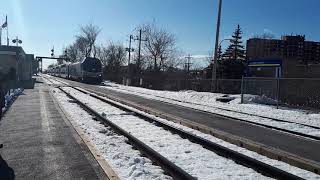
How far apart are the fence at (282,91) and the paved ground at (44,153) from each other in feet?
45.6

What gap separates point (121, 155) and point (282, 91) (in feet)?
58.5

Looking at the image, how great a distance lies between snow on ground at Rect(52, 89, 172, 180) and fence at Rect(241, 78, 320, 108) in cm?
1321

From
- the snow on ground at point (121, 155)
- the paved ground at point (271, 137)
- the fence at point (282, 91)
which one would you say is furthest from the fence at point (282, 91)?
the snow on ground at point (121, 155)

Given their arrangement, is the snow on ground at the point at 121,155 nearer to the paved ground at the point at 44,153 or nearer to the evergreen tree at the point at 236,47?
the paved ground at the point at 44,153

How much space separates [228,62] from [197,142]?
52865mm

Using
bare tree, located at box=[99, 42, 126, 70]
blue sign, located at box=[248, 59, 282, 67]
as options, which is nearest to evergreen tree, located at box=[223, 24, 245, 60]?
bare tree, located at box=[99, 42, 126, 70]

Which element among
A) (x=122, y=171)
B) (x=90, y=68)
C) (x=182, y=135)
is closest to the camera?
(x=122, y=171)

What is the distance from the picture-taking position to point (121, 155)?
28.8 ft

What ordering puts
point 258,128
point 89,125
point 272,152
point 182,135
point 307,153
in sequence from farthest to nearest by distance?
point 258,128 → point 89,125 → point 182,135 → point 307,153 → point 272,152

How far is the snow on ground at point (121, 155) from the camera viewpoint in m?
7.27

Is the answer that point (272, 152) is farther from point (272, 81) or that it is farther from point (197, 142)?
point (272, 81)

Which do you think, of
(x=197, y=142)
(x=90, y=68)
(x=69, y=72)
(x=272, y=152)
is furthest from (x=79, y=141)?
(x=69, y=72)

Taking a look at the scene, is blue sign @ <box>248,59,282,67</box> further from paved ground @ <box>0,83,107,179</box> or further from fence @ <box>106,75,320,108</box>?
paved ground @ <box>0,83,107,179</box>

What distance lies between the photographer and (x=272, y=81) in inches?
973
